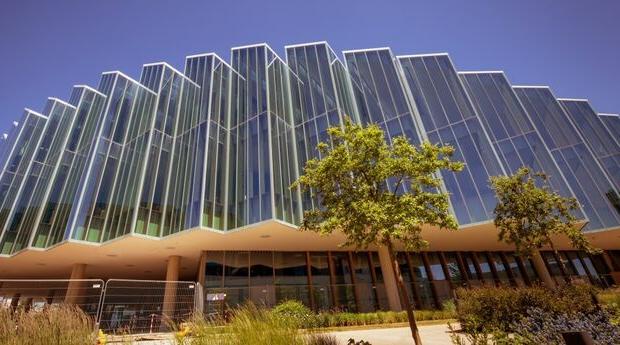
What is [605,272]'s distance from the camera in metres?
34.5

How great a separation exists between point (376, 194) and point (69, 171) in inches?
1033

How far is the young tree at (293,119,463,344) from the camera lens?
9.45 meters

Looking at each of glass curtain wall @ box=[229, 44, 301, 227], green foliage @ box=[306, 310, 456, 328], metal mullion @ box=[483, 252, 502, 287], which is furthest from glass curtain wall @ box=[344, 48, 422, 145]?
metal mullion @ box=[483, 252, 502, 287]

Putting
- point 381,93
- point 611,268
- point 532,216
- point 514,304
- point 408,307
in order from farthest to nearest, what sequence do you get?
point 611,268
point 381,93
point 532,216
point 514,304
point 408,307

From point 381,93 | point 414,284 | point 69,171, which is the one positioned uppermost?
point 381,93

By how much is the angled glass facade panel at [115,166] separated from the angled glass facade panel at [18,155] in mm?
9931

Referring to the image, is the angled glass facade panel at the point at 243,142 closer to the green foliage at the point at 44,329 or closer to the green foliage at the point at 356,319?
the green foliage at the point at 356,319

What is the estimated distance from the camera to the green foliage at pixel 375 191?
31.0 ft

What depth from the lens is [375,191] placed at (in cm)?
1063

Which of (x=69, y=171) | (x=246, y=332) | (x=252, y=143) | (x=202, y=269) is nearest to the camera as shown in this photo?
(x=246, y=332)

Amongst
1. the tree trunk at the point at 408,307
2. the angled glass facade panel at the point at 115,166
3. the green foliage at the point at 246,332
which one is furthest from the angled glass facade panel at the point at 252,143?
the green foliage at the point at 246,332

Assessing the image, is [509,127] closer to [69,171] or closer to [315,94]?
[315,94]

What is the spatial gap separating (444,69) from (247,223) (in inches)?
834

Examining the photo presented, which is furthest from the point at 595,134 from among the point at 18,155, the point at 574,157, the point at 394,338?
the point at 18,155
